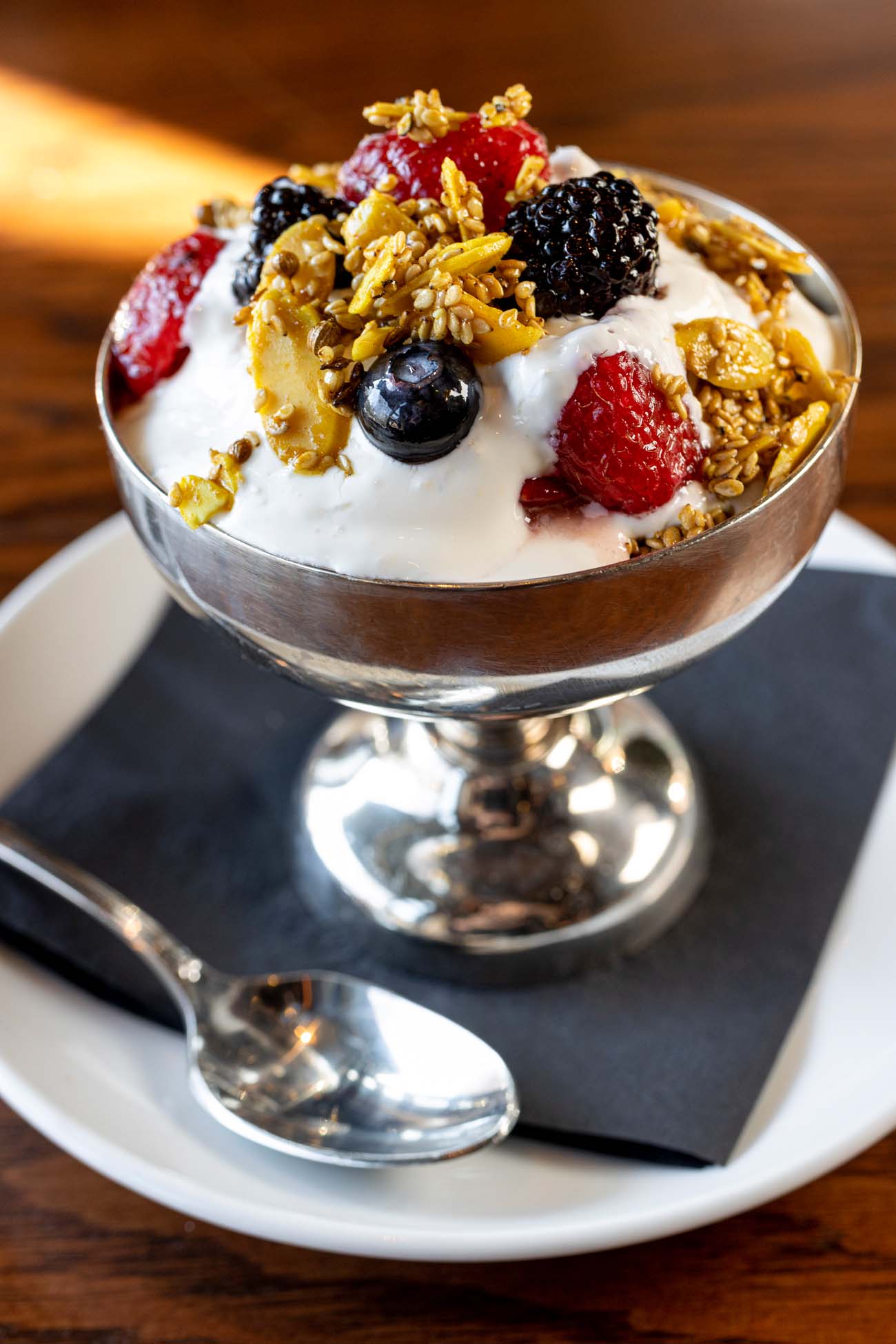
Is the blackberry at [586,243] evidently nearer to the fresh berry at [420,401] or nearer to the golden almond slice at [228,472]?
the fresh berry at [420,401]

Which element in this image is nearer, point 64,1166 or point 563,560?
point 563,560

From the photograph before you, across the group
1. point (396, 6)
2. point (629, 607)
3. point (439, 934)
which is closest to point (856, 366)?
point (629, 607)

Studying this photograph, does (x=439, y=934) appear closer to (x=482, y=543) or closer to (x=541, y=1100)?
(x=541, y=1100)

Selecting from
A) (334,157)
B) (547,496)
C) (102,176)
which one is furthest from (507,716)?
(102,176)

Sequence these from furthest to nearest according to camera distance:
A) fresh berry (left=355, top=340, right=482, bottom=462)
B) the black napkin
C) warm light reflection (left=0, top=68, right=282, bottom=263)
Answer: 1. warm light reflection (left=0, top=68, right=282, bottom=263)
2. the black napkin
3. fresh berry (left=355, top=340, right=482, bottom=462)

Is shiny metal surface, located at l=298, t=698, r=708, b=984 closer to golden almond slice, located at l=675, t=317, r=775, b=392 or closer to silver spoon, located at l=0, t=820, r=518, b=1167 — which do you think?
silver spoon, located at l=0, t=820, r=518, b=1167

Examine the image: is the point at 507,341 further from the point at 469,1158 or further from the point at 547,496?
the point at 469,1158

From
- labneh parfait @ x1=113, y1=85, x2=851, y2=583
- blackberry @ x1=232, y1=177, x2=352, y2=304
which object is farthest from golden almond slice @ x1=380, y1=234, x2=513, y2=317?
blackberry @ x1=232, y1=177, x2=352, y2=304

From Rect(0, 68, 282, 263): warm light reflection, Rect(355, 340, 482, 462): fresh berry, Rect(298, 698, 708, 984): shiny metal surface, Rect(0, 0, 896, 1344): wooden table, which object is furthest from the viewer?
Rect(0, 68, 282, 263): warm light reflection
